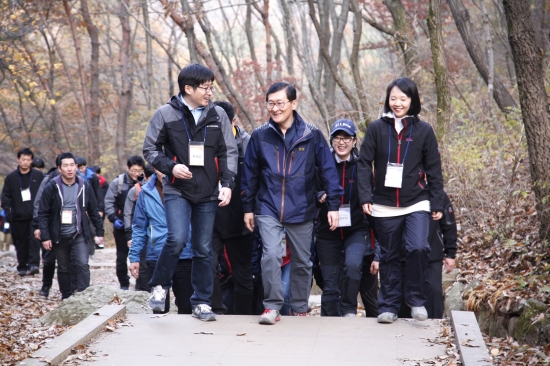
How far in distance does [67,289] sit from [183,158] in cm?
502

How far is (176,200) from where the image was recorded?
648cm

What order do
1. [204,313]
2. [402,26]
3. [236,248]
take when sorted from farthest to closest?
[402,26] < [236,248] < [204,313]

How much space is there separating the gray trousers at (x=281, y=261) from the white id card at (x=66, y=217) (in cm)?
439

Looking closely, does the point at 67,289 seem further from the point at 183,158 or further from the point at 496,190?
the point at 496,190

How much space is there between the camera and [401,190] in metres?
6.48

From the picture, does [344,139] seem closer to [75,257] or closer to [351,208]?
[351,208]

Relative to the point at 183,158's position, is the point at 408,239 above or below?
below

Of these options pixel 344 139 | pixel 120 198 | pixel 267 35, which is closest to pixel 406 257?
pixel 344 139

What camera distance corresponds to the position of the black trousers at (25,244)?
1498 cm

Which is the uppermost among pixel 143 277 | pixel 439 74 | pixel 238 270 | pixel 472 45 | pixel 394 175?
pixel 472 45

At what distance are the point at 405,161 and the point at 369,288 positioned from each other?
1952 millimetres

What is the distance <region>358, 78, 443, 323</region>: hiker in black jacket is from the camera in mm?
6441

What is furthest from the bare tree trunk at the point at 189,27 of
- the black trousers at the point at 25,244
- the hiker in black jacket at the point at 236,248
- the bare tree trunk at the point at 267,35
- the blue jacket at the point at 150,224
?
the hiker in black jacket at the point at 236,248

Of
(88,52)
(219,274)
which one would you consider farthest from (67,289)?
(88,52)
